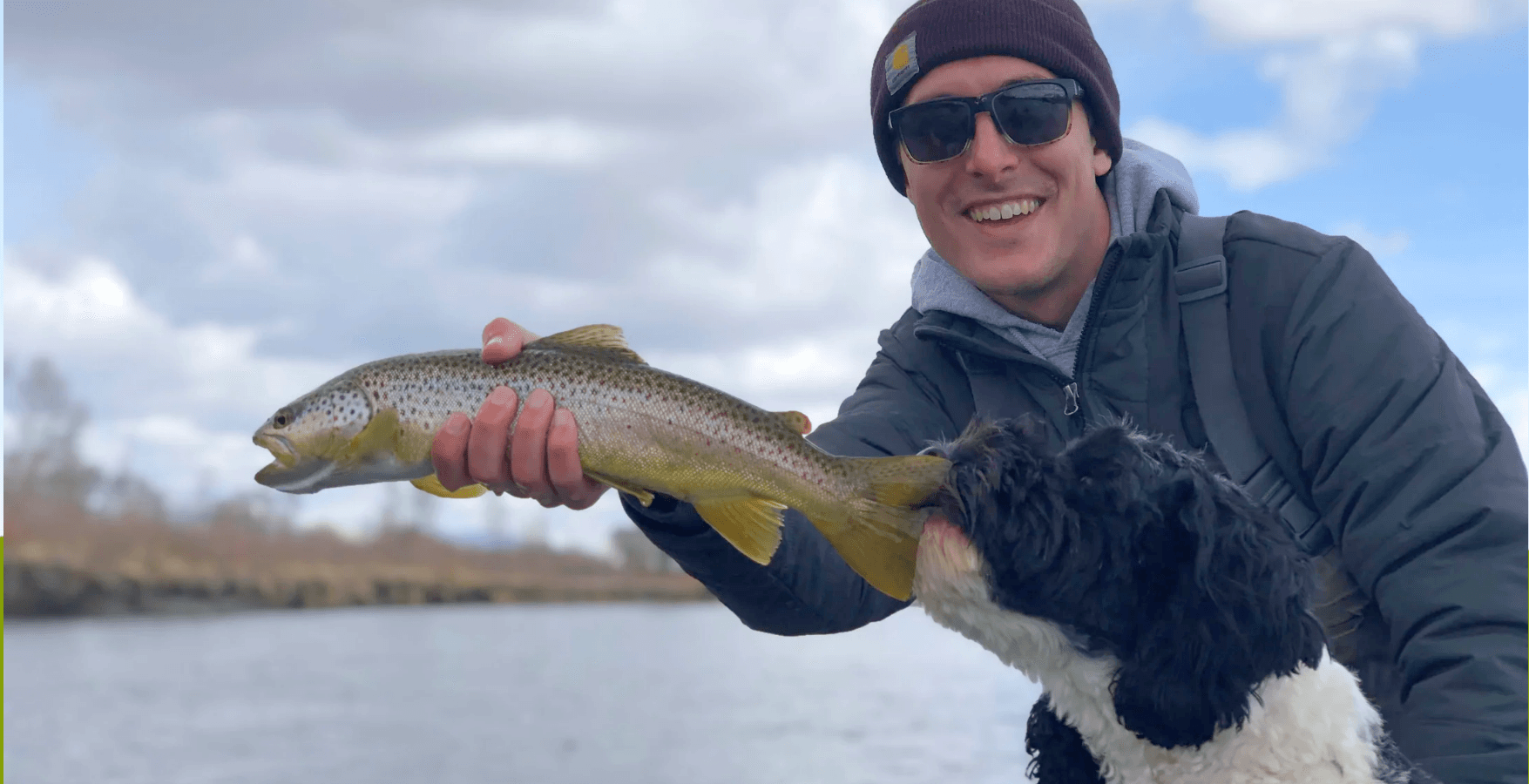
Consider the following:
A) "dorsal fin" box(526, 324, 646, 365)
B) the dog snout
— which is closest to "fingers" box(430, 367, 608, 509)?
"dorsal fin" box(526, 324, 646, 365)

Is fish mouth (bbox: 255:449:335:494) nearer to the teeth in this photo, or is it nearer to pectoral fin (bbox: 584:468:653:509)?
pectoral fin (bbox: 584:468:653:509)

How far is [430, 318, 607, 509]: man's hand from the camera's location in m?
2.80

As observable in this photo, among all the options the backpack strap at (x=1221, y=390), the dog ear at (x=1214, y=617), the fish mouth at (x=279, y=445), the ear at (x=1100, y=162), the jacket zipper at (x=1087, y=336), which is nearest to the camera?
the dog ear at (x=1214, y=617)

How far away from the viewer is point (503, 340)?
114 inches

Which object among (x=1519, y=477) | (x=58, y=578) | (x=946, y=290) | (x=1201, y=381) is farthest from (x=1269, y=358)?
(x=58, y=578)

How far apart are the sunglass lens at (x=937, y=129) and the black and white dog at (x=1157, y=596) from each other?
1.47 metres

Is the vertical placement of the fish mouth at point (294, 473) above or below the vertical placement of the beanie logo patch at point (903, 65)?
below

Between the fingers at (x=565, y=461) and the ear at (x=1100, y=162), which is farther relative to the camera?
the ear at (x=1100, y=162)

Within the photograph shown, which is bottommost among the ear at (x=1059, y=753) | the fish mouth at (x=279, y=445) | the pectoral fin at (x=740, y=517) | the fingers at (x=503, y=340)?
the ear at (x=1059, y=753)

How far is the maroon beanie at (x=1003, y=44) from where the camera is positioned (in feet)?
12.4

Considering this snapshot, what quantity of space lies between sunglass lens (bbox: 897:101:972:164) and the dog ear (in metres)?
1.63

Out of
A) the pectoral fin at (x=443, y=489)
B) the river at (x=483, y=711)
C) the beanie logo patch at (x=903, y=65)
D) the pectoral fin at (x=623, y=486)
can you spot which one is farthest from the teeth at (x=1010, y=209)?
the river at (x=483, y=711)

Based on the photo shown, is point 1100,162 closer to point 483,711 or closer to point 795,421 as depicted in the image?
point 795,421

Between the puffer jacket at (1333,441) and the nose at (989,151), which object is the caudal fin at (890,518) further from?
the nose at (989,151)
